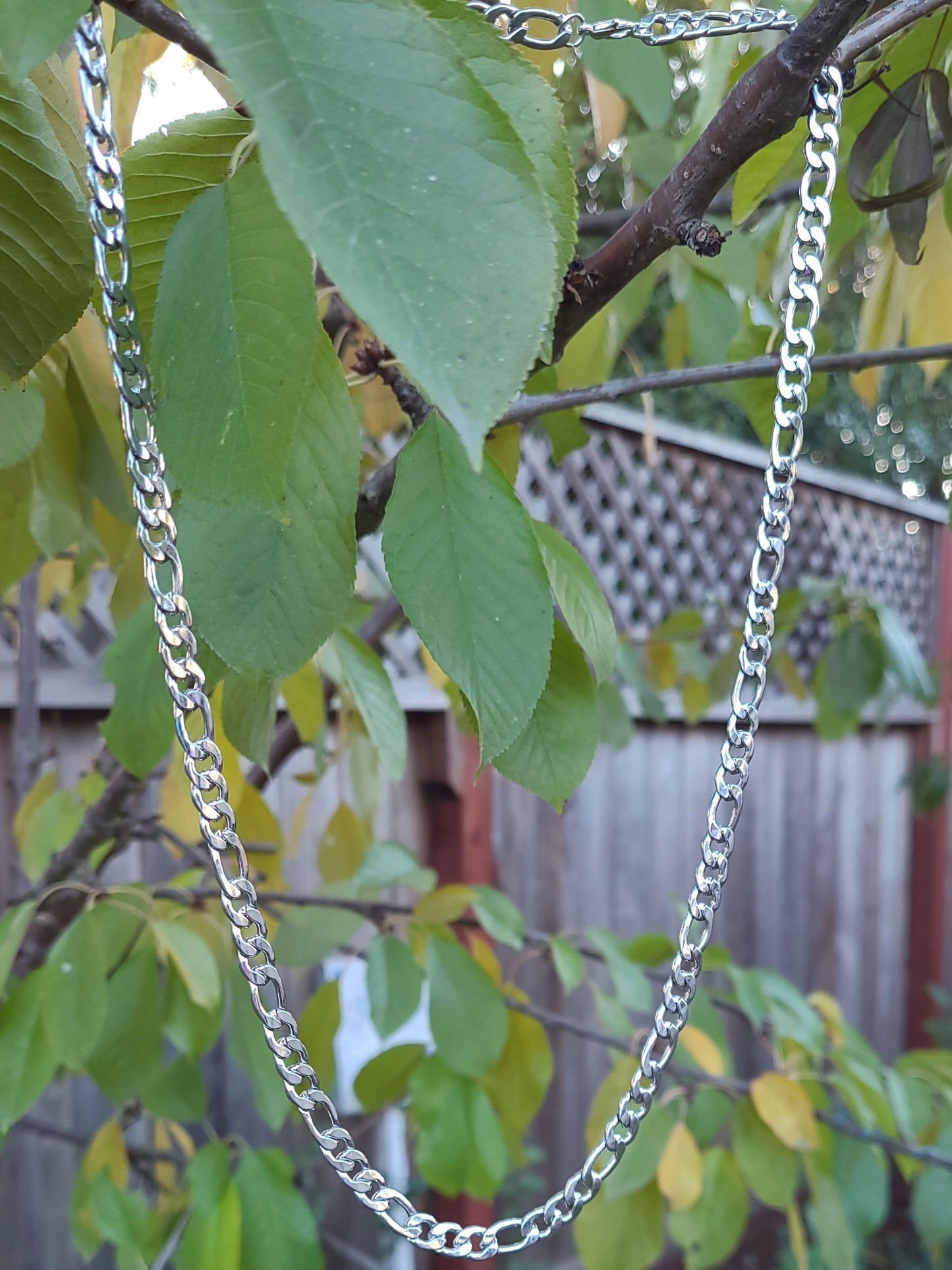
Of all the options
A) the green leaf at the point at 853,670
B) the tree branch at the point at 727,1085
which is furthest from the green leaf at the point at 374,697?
the green leaf at the point at 853,670

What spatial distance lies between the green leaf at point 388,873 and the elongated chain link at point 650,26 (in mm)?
584

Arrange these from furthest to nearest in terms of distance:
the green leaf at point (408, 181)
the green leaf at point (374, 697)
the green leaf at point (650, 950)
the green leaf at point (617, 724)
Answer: the green leaf at point (617, 724) → the green leaf at point (650, 950) → the green leaf at point (374, 697) → the green leaf at point (408, 181)

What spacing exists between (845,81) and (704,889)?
263mm

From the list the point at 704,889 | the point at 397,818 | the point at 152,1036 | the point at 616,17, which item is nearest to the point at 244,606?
the point at 704,889

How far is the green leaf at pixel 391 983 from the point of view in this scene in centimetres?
65

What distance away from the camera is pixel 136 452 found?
0.25m

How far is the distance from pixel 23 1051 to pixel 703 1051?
1.76 ft

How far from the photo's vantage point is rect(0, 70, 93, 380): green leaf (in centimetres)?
24

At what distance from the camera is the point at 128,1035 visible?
0.62m

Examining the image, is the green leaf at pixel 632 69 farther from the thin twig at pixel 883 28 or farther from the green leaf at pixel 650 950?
the green leaf at pixel 650 950

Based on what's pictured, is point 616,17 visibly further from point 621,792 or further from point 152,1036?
point 621,792

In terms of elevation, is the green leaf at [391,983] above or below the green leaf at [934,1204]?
above

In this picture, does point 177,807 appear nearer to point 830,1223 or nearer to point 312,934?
point 312,934

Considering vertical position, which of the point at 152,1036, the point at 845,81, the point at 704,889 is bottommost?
the point at 152,1036
